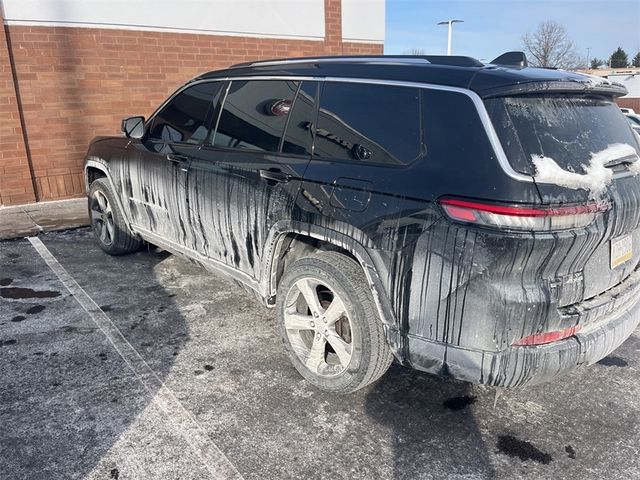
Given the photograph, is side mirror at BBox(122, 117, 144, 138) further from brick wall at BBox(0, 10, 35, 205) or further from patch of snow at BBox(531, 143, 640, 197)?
brick wall at BBox(0, 10, 35, 205)

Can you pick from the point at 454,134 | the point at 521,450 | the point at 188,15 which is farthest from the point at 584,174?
the point at 188,15

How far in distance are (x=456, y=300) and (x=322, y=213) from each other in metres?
0.93

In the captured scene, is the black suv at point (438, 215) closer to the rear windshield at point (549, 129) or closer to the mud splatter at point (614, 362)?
the rear windshield at point (549, 129)

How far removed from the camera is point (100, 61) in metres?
8.73

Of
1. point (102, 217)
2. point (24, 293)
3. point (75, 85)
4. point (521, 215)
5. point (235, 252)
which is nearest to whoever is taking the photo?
point (521, 215)

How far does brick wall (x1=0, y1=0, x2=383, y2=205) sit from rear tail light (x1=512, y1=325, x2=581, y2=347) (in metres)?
8.11

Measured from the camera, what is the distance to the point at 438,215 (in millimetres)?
2553

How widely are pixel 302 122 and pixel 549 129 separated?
146 cm

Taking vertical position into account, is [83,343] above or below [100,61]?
below

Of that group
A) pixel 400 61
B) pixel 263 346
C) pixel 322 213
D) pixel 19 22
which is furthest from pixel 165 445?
pixel 19 22

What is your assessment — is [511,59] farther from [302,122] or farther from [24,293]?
[24,293]

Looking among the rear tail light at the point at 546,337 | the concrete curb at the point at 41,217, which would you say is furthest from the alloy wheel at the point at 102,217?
the rear tail light at the point at 546,337

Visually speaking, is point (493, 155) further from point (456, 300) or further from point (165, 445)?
point (165, 445)

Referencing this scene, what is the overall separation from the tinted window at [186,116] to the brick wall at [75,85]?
4560 mm
